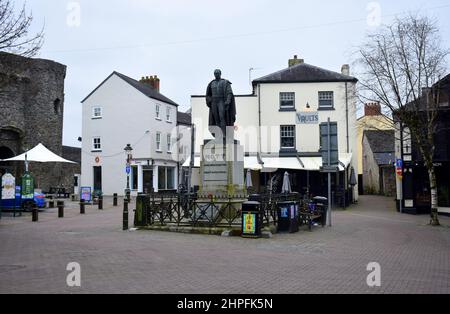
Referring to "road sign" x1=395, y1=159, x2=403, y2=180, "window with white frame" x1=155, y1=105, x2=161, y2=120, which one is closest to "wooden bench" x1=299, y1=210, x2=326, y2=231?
"road sign" x1=395, y1=159, x2=403, y2=180

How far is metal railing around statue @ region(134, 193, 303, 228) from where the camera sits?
1511 centimetres

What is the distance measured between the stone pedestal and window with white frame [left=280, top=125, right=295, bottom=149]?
59.5ft

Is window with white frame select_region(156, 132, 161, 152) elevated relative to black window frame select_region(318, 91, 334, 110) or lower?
lower

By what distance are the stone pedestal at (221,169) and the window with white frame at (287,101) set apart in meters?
18.6

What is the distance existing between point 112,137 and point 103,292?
36.7m

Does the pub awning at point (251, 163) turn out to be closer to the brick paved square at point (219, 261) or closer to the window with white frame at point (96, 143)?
the window with white frame at point (96, 143)

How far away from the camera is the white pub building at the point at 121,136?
137 ft

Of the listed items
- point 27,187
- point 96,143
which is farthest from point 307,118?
point 96,143

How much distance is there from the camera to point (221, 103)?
16.5 m

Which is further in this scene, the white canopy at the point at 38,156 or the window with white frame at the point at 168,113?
the window with white frame at the point at 168,113

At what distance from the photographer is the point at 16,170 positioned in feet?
122

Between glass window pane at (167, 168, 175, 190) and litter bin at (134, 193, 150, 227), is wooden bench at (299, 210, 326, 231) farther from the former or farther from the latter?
glass window pane at (167, 168, 175, 190)

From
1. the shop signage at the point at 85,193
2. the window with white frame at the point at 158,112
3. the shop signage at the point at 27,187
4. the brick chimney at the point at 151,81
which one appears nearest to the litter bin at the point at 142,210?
the shop signage at the point at 27,187

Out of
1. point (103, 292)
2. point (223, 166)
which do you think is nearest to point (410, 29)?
point (223, 166)
